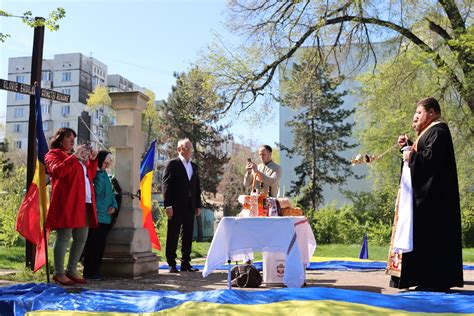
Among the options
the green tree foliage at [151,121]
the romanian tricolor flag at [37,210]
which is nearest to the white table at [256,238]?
the romanian tricolor flag at [37,210]

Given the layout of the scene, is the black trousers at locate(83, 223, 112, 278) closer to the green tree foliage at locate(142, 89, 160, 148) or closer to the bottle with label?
the bottle with label

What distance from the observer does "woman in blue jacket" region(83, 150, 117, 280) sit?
7352 millimetres

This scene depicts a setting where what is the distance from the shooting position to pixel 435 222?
18.6 feet

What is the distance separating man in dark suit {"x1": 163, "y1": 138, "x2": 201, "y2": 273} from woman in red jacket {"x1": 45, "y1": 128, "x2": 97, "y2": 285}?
204 cm

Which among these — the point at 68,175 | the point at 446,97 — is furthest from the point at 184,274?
the point at 446,97

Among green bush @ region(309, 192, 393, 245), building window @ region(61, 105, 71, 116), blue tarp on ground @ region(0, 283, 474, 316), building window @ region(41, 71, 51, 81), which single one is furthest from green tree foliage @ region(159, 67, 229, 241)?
building window @ region(41, 71, 51, 81)

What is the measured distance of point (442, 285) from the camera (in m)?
5.58

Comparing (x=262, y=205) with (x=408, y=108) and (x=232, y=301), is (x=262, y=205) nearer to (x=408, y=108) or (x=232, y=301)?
(x=232, y=301)

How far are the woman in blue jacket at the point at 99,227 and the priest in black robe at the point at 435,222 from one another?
3941 mm

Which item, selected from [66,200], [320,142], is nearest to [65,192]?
[66,200]

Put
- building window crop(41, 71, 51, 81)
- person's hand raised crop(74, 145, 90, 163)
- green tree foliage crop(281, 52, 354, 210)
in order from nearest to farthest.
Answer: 1. person's hand raised crop(74, 145, 90, 163)
2. green tree foliage crop(281, 52, 354, 210)
3. building window crop(41, 71, 51, 81)

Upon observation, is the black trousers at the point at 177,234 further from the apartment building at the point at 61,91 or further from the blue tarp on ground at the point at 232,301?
the apartment building at the point at 61,91

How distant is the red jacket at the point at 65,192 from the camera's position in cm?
634

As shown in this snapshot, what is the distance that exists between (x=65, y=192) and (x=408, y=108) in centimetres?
1550
